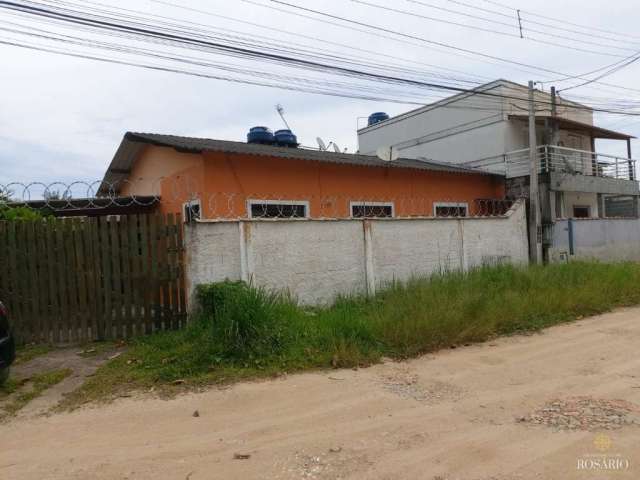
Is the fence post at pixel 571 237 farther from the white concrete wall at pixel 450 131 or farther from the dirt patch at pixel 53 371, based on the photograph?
the dirt patch at pixel 53 371

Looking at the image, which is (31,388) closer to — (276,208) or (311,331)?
(311,331)

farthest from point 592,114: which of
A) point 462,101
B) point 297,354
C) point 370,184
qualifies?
point 297,354

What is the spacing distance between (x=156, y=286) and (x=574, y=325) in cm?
595

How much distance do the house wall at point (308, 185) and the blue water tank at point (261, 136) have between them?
13.8ft

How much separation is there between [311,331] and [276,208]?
5.00 m

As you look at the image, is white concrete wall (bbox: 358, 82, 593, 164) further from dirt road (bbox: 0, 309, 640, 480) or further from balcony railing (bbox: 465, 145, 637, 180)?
dirt road (bbox: 0, 309, 640, 480)

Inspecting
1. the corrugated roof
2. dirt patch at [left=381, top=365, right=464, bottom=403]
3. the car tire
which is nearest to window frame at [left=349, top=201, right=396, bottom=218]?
the corrugated roof

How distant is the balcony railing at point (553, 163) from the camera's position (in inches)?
583

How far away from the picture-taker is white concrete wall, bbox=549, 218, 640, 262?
1196 centimetres

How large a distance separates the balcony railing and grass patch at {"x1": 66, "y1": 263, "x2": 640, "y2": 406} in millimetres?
8369

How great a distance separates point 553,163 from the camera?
1531 centimetres

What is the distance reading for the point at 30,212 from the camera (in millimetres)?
6715

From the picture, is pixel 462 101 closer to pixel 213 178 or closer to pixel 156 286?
pixel 213 178

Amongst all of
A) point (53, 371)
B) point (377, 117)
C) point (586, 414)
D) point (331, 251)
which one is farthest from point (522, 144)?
point (53, 371)
